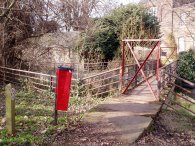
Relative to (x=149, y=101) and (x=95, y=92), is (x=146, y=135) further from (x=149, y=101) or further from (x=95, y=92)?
(x=95, y=92)

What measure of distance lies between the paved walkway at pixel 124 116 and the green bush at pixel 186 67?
9.37m

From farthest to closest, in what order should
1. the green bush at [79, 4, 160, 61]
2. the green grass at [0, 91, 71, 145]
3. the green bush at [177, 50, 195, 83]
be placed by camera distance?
1. the green bush at [79, 4, 160, 61]
2. the green bush at [177, 50, 195, 83]
3. the green grass at [0, 91, 71, 145]

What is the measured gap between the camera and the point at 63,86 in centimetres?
551

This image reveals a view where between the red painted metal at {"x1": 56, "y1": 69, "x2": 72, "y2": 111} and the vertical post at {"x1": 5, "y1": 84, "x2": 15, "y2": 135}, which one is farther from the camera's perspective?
the red painted metal at {"x1": 56, "y1": 69, "x2": 72, "y2": 111}

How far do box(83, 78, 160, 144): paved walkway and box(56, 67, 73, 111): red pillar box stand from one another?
0.68 meters

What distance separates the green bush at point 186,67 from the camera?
17084 millimetres

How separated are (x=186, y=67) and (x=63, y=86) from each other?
1365cm

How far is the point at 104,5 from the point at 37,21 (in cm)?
513

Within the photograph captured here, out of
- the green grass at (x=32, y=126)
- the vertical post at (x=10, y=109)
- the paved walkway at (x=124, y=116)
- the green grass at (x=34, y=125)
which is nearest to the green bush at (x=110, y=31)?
the paved walkway at (x=124, y=116)

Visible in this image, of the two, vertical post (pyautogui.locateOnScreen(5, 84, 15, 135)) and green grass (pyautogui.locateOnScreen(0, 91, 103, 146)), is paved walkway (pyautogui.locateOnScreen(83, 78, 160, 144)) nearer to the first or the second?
green grass (pyautogui.locateOnScreen(0, 91, 103, 146))

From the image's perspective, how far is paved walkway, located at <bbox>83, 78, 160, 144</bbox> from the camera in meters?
5.04

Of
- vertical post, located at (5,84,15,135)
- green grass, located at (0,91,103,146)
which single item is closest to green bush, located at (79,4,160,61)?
green grass, located at (0,91,103,146)

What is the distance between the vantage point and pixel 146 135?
5270 mm

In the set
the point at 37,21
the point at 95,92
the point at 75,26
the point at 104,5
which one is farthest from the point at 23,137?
the point at 104,5
